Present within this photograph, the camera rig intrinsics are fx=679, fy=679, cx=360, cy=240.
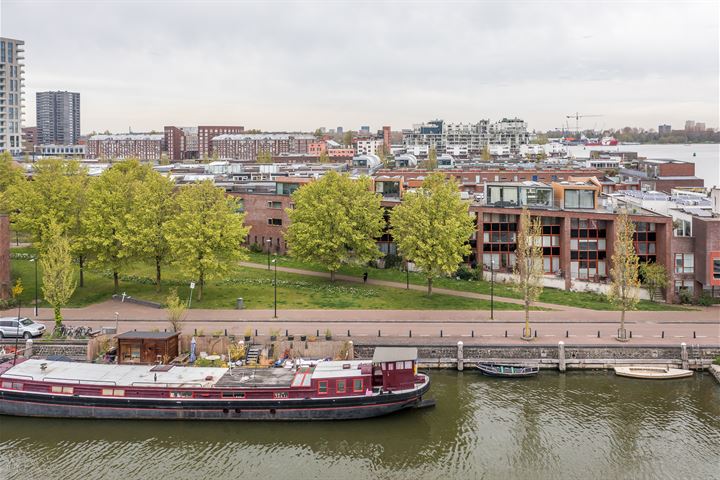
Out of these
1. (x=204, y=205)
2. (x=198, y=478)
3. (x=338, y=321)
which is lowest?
(x=198, y=478)

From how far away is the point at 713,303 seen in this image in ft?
218

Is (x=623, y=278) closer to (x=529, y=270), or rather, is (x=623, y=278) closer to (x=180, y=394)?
(x=529, y=270)

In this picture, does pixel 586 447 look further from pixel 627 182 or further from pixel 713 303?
pixel 627 182

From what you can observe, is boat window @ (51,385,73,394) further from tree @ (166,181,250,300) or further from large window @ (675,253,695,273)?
large window @ (675,253,695,273)

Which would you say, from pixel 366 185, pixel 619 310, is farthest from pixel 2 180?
pixel 619 310

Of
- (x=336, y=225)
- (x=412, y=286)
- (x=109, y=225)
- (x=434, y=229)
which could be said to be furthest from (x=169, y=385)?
(x=412, y=286)

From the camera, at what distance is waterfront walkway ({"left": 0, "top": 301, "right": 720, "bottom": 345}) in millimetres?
54938

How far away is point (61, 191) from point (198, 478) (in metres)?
45.1

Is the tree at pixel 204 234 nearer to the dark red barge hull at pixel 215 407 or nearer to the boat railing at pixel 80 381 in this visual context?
the boat railing at pixel 80 381

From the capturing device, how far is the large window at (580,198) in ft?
250

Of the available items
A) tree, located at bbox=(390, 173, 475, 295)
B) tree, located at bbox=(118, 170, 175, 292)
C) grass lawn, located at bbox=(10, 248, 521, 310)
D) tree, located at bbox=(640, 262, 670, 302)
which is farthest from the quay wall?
tree, located at bbox=(118, 170, 175, 292)

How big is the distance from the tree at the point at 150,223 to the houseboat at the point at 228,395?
73.5 ft

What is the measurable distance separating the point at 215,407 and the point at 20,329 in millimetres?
20489

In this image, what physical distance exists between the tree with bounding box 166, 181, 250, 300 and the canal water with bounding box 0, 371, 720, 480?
22.2 m
